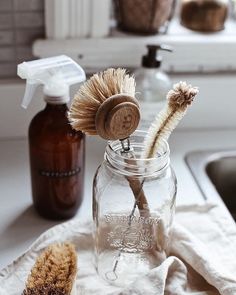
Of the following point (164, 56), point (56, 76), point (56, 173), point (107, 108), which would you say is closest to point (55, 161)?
point (56, 173)

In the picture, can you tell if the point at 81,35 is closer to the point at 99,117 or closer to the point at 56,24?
the point at 56,24

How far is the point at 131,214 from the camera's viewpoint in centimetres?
77

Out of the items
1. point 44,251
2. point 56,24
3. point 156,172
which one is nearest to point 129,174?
point 156,172

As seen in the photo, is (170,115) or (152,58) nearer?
(170,115)

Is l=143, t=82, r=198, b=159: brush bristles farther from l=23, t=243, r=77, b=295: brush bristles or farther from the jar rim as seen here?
l=23, t=243, r=77, b=295: brush bristles

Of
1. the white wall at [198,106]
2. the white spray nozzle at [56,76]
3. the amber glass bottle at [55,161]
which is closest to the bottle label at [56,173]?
the amber glass bottle at [55,161]

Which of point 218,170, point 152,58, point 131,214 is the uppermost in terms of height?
point 152,58

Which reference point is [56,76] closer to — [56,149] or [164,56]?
[56,149]

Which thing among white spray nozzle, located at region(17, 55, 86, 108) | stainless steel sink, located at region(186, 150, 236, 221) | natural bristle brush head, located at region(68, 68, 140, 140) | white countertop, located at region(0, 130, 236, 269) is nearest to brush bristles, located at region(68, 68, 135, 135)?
natural bristle brush head, located at region(68, 68, 140, 140)

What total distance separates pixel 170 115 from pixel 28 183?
0.36 meters

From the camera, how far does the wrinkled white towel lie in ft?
2.38

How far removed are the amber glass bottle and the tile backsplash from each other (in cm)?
22

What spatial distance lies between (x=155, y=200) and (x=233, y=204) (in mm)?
392

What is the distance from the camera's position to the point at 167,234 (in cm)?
79
